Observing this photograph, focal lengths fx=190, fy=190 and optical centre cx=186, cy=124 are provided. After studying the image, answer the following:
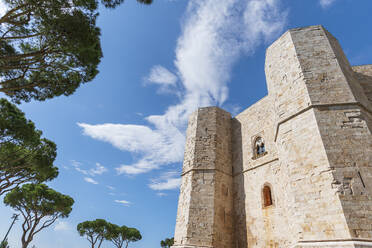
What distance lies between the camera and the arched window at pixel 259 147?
32.8ft

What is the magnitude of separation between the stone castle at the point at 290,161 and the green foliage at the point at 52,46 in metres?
6.13

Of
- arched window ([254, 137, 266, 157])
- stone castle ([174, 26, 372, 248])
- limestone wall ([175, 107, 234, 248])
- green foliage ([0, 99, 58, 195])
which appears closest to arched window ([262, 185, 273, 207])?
stone castle ([174, 26, 372, 248])

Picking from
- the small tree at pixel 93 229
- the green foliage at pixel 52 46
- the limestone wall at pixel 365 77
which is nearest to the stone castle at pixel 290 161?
the limestone wall at pixel 365 77

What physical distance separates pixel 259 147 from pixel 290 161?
413cm

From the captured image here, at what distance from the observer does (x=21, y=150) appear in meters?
10.7

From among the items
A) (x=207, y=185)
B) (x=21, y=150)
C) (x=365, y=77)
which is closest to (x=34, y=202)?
(x=21, y=150)

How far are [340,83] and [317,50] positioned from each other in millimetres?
1710

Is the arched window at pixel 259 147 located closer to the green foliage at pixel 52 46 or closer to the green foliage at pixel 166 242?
the green foliage at pixel 52 46

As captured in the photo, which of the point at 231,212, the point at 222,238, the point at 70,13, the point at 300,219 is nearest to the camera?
the point at 300,219

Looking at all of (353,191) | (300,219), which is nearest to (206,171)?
(300,219)

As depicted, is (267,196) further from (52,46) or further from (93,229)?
(93,229)

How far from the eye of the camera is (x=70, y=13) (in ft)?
19.8

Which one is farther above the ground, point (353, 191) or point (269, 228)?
point (353, 191)

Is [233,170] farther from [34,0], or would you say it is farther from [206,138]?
[34,0]
